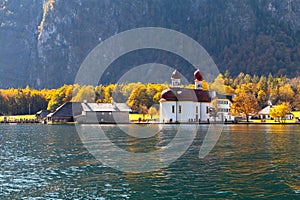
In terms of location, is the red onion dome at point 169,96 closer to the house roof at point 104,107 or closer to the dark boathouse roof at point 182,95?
the dark boathouse roof at point 182,95

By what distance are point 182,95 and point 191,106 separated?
4.65m

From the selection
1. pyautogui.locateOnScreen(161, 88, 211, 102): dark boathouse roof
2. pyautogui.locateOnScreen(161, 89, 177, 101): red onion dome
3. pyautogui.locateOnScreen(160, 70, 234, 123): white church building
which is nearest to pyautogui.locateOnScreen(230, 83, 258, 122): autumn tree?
pyautogui.locateOnScreen(160, 70, 234, 123): white church building

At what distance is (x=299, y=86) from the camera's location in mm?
183000

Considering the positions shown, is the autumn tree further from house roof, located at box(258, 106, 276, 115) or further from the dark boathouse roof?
house roof, located at box(258, 106, 276, 115)

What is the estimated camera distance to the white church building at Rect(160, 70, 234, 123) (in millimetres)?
138625

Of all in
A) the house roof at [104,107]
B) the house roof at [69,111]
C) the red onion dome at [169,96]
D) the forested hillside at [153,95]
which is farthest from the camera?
the forested hillside at [153,95]

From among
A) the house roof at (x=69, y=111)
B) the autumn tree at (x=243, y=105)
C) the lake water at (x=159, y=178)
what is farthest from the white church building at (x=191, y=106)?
the lake water at (x=159, y=178)

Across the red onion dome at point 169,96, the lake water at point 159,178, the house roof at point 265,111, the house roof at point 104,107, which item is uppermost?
the red onion dome at point 169,96

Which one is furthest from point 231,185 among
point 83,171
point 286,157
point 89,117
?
point 89,117

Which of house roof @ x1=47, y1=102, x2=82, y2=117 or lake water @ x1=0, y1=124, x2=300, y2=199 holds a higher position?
house roof @ x1=47, y1=102, x2=82, y2=117

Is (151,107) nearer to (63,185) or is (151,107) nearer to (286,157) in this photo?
(286,157)

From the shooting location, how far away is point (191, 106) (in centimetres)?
14138

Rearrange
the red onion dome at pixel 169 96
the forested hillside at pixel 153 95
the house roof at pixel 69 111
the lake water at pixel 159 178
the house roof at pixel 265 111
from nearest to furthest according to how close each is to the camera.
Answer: the lake water at pixel 159 178, the red onion dome at pixel 169 96, the house roof at pixel 69 111, the house roof at pixel 265 111, the forested hillside at pixel 153 95

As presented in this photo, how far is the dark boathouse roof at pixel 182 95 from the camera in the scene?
5477 inches
